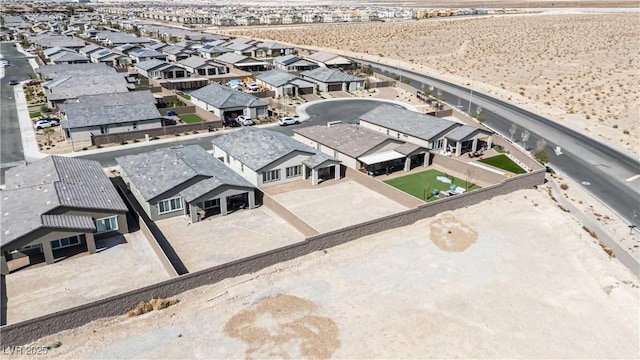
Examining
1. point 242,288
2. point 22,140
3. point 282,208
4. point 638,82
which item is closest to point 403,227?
point 282,208

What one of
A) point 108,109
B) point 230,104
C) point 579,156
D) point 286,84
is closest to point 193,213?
point 108,109

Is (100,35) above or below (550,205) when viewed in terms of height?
above

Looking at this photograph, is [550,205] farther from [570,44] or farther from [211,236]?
[570,44]

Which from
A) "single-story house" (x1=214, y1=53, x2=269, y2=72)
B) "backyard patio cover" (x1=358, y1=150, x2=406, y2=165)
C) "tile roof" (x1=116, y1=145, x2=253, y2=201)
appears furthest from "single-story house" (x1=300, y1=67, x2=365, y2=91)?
"tile roof" (x1=116, y1=145, x2=253, y2=201)

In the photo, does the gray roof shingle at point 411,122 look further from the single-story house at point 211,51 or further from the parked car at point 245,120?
the single-story house at point 211,51

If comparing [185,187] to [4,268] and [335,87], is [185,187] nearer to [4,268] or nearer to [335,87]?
[4,268]

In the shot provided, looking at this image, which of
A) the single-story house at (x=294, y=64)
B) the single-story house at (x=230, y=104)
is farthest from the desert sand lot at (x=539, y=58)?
A: the single-story house at (x=230, y=104)
